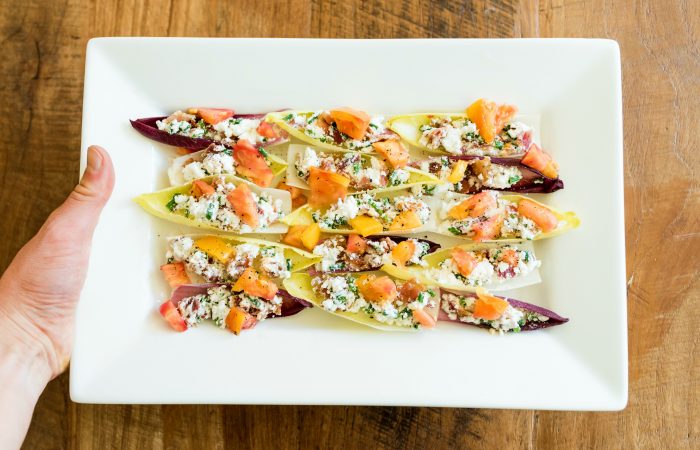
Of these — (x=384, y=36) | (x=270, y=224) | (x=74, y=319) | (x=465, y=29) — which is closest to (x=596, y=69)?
(x=465, y=29)

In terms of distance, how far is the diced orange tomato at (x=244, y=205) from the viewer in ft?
9.25

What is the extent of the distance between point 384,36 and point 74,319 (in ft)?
6.85

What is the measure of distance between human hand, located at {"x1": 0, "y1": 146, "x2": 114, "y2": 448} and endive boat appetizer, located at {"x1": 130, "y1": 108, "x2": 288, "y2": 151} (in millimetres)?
329

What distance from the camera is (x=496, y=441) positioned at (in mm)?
3086

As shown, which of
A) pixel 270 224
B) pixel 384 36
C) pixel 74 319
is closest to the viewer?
pixel 74 319

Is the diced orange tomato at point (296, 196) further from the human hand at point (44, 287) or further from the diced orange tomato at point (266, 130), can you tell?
the human hand at point (44, 287)

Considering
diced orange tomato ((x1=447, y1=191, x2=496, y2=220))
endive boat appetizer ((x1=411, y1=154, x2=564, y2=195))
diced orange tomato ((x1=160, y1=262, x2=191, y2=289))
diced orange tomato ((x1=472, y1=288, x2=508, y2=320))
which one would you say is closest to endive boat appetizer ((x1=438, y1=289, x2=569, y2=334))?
diced orange tomato ((x1=472, y1=288, x2=508, y2=320))

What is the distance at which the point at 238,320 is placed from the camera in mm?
2779

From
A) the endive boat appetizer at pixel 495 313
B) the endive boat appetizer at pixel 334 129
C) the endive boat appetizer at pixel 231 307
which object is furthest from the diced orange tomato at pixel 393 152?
the endive boat appetizer at pixel 231 307

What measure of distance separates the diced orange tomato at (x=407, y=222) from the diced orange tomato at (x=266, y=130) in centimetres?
75

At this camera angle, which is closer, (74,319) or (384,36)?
(74,319)

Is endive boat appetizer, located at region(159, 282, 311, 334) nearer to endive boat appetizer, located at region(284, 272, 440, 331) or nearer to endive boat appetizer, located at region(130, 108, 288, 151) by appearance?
endive boat appetizer, located at region(284, 272, 440, 331)

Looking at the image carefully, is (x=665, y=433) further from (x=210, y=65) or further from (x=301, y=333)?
(x=210, y=65)

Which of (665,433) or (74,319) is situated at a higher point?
(74,319)
